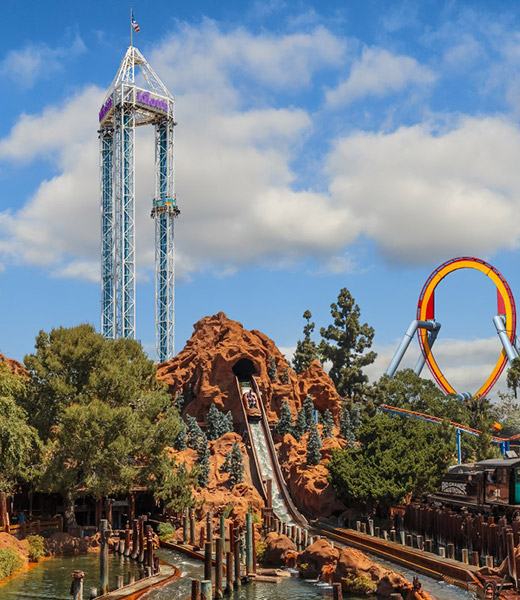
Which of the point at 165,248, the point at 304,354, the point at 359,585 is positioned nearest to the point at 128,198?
the point at 165,248

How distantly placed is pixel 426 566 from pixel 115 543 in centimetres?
1685

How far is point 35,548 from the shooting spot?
3572cm

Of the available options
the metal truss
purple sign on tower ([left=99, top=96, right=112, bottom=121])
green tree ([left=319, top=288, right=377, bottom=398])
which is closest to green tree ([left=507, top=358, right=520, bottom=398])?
green tree ([left=319, top=288, right=377, bottom=398])

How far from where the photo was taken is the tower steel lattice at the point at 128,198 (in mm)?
84312

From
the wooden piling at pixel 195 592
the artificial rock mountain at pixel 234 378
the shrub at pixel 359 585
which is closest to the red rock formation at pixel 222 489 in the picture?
the artificial rock mountain at pixel 234 378

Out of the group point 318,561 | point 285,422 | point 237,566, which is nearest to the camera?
point 237,566

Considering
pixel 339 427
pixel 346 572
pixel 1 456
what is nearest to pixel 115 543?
pixel 1 456

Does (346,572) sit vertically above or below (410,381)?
below

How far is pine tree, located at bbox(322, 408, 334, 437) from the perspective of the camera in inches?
2206

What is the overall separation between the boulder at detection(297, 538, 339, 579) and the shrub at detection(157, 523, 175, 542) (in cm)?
999

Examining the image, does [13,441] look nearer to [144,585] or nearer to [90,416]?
[90,416]

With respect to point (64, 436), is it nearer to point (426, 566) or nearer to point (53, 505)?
point (53, 505)

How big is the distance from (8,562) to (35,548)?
3846 mm

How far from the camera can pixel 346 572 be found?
2969 centimetres
